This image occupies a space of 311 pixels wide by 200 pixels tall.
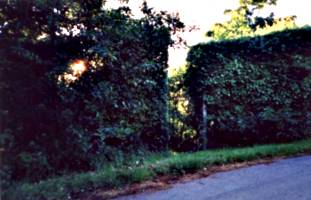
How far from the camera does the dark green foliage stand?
11.3 metres

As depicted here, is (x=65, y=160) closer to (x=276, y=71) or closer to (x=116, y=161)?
(x=116, y=161)

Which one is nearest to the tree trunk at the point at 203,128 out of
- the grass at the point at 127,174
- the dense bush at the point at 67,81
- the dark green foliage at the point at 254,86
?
the dark green foliage at the point at 254,86

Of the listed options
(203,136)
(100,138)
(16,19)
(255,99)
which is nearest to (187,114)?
(203,136)

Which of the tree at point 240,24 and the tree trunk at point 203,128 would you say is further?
the tree at point 240,24

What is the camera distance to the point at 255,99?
11.5 m

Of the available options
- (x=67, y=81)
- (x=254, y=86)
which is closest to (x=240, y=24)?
(x=254, y=86)

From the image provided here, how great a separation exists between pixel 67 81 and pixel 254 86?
5.42 m

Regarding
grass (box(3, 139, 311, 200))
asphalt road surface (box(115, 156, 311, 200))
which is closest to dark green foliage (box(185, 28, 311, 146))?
grass (box(3, 139, 311, 200))

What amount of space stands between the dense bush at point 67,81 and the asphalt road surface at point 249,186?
7.02 feet

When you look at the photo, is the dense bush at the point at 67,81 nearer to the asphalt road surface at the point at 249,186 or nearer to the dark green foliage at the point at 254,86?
the asphalt road surface at the point at 249,186

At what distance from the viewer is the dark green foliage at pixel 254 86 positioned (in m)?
11.3

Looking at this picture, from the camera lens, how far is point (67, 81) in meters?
8.29

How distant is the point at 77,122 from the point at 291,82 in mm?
6232

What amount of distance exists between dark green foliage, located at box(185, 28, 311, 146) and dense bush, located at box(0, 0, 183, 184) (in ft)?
8.41
